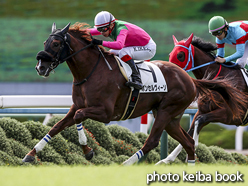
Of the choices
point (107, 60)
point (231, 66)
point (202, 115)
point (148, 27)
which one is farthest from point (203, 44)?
point (148, 27)

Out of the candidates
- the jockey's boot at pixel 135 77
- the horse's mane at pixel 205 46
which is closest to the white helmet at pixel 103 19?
the jockey's boot at pixel 135 77

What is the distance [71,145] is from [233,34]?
97.9 inches

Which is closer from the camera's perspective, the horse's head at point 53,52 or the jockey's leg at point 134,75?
the horse's head at point 53,52

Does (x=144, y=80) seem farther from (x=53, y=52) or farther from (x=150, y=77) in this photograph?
(x=53, y=52)

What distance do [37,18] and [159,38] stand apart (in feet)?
13.3

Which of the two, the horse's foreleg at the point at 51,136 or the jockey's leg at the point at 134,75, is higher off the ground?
the jockey's leg at the point at 134,75

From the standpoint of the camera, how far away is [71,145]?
452 cm

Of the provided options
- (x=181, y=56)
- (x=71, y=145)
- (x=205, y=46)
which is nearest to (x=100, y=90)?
(x=71, y=145)

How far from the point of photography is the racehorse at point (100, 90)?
11.2 feet

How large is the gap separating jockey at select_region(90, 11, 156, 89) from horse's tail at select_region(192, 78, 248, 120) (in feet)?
2.65

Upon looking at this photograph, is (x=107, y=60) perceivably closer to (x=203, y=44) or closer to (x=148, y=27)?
(x=203, y=44)

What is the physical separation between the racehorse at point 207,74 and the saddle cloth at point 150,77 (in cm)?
95

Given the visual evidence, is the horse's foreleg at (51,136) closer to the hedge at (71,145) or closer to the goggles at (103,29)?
the hedge at (71,145)

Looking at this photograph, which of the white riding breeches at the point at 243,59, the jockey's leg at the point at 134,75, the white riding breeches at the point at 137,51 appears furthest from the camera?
the white riding breeches at the point at 243,59
